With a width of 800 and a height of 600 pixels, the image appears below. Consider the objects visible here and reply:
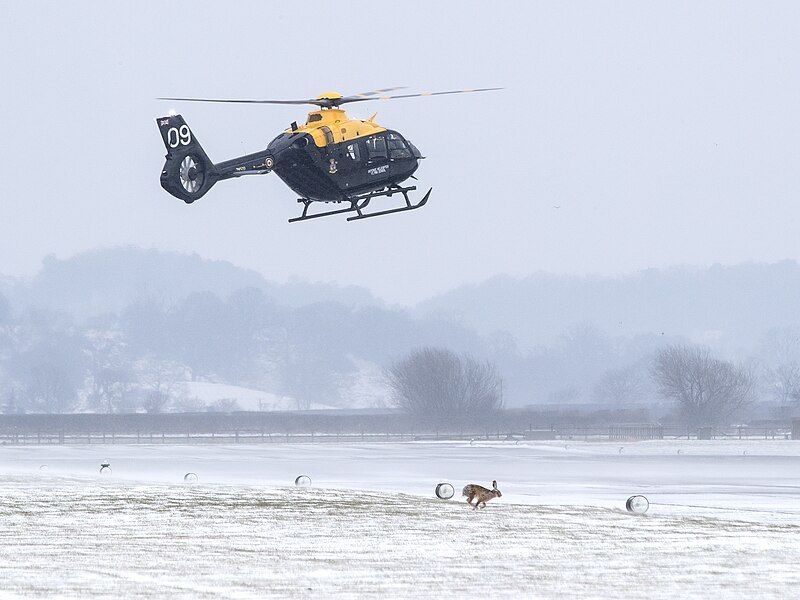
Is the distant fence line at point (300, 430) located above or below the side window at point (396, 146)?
below

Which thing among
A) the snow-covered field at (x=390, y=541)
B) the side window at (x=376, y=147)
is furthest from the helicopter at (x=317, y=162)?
the snow-covered field at (x=390, y=541)

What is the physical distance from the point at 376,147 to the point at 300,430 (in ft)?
→ 311

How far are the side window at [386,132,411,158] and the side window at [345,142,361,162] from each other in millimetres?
1209

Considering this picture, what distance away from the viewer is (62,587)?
18.2 meters

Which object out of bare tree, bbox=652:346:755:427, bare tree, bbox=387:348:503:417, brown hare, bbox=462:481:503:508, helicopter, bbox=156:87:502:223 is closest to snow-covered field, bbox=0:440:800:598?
brown hare, bbox=462:481:503:508

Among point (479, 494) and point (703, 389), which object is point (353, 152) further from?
point (703, 389)

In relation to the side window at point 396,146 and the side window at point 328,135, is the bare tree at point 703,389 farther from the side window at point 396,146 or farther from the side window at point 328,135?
the side window at point 328,135

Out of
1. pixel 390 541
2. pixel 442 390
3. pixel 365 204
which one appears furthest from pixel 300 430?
pixel 390 541

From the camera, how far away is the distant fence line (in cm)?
11881

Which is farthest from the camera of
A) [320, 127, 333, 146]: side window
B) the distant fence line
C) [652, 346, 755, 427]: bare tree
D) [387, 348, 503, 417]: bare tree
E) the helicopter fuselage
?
[387, 348, 503, 417]: bare tree

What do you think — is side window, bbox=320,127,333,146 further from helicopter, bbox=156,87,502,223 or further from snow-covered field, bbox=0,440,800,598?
snow-covered field, bbox=0,440,800,598

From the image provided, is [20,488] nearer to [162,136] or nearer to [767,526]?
[162,136]

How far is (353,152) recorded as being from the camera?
4409 cm

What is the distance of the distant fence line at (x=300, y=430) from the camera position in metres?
119
